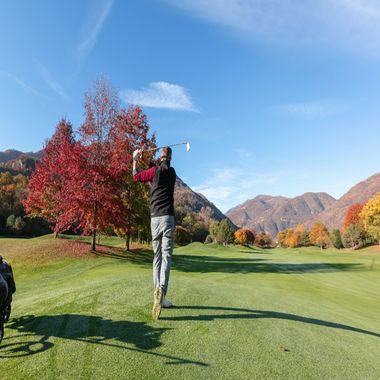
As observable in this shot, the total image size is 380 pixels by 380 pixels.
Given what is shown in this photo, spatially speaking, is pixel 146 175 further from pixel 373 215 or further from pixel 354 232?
pixel 354 232

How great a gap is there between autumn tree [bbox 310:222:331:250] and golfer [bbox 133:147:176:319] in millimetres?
127366

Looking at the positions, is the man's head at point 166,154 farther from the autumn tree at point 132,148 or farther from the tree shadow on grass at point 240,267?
the autumn tree at point 132,148

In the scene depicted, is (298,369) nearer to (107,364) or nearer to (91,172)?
(107,364)

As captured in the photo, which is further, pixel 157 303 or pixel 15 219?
pixel 15 219

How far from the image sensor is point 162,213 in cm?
708

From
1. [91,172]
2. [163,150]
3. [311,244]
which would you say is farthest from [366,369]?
[311,244]

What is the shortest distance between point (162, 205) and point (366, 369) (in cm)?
431

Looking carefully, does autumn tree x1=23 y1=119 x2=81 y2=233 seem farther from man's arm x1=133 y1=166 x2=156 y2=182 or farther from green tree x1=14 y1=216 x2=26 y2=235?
green tree x1=14 y1=216 x2=26 y2=235

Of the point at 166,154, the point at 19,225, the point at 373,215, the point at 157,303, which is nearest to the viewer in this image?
the point at 157,303

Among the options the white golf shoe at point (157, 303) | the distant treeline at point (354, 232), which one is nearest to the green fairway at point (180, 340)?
the white golf shoe at point (157, 303)

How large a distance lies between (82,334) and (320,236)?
441 ft

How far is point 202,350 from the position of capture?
512 cm

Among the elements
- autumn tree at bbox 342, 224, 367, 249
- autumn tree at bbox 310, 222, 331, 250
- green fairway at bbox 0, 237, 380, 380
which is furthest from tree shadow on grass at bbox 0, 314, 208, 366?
autumn tree at bbox 310, 222, 331, 250

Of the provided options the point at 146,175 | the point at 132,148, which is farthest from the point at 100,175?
the point at 146,175
